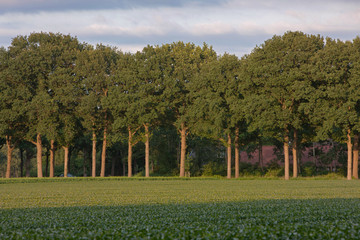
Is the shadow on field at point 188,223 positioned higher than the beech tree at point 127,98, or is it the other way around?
the beech tree at point 127,98

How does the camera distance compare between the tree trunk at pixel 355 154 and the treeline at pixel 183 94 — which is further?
the tree trunk at pixel 355 154

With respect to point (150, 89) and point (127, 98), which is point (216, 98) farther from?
point (127, 98)

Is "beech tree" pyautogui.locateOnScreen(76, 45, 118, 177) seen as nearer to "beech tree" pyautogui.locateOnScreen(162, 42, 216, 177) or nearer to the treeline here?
the treeline

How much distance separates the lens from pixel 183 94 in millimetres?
74562

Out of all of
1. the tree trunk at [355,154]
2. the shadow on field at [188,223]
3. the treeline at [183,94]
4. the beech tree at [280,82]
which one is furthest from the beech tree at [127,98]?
the shadow on field at [188,223]

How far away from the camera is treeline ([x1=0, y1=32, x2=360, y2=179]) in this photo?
204 feet

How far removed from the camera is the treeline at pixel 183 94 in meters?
62.2

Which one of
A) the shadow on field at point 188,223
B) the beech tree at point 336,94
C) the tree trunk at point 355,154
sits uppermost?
the beech tree at point 336,94

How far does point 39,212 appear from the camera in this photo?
2298 cm

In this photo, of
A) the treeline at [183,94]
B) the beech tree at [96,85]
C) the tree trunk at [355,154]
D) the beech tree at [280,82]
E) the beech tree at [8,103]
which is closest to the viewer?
the treeline at [183,94]

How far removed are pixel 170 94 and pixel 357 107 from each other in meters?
27.3

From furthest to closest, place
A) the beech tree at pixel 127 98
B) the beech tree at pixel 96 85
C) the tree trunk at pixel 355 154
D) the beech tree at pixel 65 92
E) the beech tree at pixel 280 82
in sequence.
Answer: the beech tree at pixel 96 85
the beech tree at pixel 65 92
the beech tree at pixel 127 98
the tree trunk at pixel 355 154
the beech tree at pixel 280 82

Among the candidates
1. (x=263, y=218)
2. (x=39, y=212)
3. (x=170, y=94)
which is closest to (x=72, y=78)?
(x=170, y=94)

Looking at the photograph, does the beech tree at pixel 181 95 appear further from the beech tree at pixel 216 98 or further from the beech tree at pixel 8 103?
the beech tree at pixel 8 103
